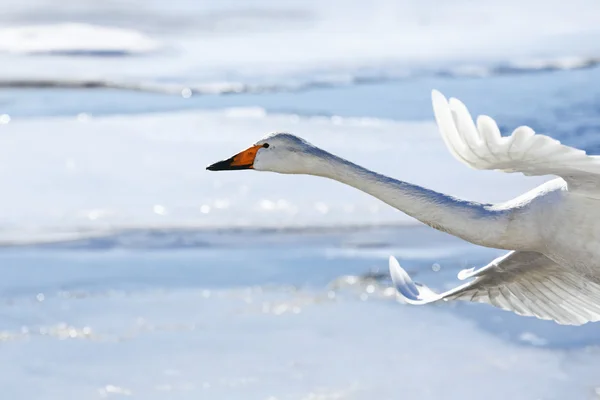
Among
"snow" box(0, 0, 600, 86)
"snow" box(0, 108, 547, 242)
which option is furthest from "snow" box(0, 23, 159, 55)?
"snow" box(0, 108, 547, 242)

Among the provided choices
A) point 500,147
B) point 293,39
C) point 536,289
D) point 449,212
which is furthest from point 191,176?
point 500,147

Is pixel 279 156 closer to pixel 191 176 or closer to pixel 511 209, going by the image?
pixel 511 209

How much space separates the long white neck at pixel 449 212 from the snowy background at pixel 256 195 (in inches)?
41.0

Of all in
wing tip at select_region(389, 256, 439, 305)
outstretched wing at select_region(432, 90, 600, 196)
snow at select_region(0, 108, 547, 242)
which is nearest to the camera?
outstretched wing at select_region(432, 90, 600, 196)

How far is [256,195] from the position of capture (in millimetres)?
7789

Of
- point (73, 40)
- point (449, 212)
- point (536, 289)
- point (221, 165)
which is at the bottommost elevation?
point (536, 289)

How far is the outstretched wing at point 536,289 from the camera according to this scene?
429cm

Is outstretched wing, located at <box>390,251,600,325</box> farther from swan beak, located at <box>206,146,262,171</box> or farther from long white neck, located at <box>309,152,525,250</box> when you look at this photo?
swan beak, located at <box>206,146,262,171</box>

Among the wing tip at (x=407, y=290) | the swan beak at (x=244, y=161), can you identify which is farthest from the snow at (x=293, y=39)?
the swan beak at (x=244, y=161)

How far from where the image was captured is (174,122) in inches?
400

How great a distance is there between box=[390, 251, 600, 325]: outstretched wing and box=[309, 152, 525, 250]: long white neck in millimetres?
539

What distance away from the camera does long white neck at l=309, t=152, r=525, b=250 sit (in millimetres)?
3693

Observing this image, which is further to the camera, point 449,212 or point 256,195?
point 256,195

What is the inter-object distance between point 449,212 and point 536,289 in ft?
2.81
